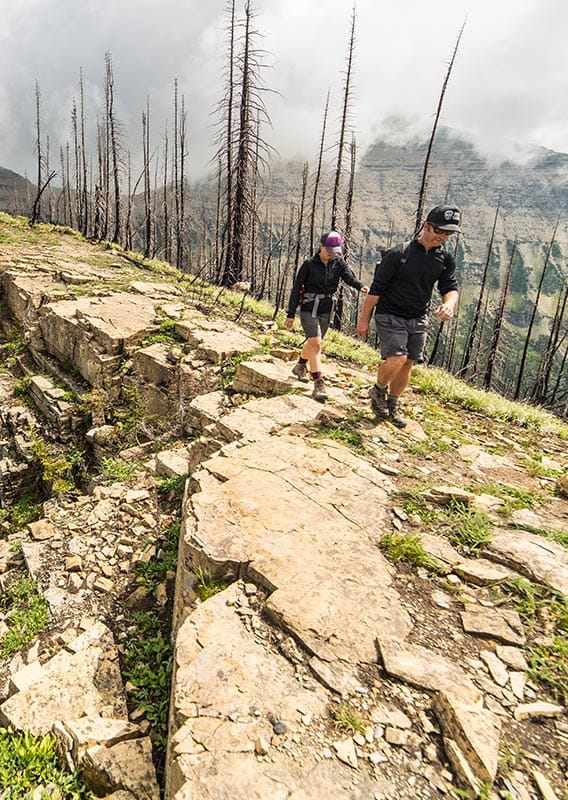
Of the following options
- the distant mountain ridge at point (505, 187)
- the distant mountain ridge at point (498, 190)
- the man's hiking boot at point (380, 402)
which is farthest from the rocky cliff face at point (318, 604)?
the distant mountain ridge at point (505, 187)

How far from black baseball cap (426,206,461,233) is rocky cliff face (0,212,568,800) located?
82.6 inches

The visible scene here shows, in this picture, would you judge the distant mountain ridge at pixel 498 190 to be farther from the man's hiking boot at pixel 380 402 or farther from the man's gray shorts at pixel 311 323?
the man's hiking boot at pixel 380 402

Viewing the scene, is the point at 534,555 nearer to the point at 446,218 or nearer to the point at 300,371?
the point at 446,218

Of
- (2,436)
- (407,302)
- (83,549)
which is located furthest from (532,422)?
(2,436)

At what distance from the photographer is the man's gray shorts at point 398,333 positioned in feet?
13.9

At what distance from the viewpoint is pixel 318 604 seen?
2211 millimetres

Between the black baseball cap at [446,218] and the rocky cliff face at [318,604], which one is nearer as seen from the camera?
the rocky cliff face at [318,604]

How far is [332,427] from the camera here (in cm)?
436

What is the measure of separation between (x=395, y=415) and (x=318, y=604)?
9.34 ft

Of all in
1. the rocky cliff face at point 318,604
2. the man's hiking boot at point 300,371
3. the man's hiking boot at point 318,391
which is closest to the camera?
the rocky cliff face at point 318,604

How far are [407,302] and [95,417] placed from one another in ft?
18.4

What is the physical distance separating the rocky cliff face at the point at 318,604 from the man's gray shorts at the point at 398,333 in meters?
0.87

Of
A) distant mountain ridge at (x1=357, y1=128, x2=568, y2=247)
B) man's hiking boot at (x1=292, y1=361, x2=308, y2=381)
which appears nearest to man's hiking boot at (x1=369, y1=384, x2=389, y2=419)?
man's hiking boot at (x1=292, y1=361, x2=308, y2=381)

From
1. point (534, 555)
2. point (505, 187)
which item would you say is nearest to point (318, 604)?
point (534, 555)
